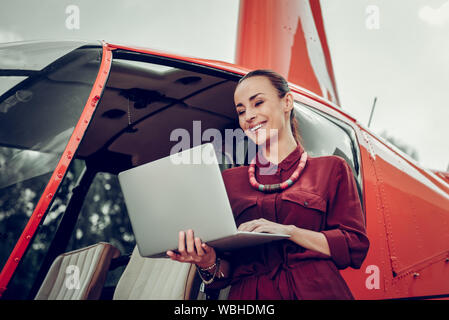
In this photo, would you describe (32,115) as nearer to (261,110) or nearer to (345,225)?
(261,110)

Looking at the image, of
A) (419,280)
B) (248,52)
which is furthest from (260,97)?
(248,52)

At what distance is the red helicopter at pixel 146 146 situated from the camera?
138cm

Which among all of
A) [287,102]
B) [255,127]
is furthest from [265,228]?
[287,102]

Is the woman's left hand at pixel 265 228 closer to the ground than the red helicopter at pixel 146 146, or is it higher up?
closer to the ground

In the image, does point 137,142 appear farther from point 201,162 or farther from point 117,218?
point 117,218

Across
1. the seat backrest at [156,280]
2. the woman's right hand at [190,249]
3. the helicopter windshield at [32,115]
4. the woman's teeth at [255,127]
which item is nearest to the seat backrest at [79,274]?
the seat backrest at [156,280]

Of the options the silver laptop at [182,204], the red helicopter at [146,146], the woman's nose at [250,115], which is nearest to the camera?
the silver laptop at [182,204]

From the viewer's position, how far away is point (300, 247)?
4.52 feet

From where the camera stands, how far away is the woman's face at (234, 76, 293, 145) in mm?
1617

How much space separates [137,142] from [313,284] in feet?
7.44

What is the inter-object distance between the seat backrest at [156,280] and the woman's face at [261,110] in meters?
0.99

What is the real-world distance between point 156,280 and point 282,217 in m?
1.32

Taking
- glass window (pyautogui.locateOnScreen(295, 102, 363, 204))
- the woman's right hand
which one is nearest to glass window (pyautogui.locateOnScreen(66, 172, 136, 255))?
glass window (pyautogui.locateOnScreen(295, 102, 363, 204))

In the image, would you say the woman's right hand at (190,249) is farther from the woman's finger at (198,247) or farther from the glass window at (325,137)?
the glass window at (325,137)
